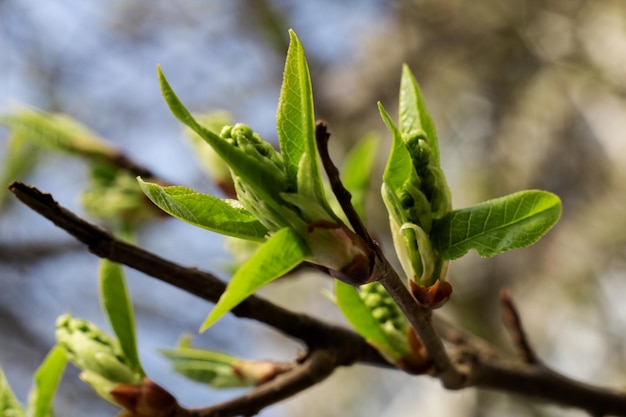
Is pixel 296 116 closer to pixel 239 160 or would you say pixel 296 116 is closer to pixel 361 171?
pixel 239 160

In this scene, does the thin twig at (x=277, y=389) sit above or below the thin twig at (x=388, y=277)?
below

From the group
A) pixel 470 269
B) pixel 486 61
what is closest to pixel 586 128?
pixel 486 61

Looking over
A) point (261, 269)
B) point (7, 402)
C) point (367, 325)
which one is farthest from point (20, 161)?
point (261, 269)

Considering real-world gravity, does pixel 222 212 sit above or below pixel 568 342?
above

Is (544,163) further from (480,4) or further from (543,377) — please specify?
(543,377)

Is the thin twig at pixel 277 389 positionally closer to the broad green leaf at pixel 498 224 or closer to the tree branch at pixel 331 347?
the tree branch at pixel 331 347

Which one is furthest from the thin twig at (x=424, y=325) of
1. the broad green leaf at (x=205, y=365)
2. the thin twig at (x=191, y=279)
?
the broad green leaf at (x=205, y=365)

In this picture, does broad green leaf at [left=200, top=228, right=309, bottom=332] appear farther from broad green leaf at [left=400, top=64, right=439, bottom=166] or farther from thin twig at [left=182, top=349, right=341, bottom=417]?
thin twig at [left=182, top=349, right=341, bottom=417]
